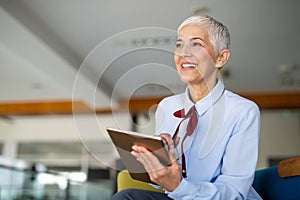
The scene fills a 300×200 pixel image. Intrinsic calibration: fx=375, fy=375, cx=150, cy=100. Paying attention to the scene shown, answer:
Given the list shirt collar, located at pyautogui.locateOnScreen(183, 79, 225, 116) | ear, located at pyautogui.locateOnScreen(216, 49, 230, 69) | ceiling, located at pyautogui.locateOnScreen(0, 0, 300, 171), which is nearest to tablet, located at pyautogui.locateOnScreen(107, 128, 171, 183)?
shirt collar, located at pyautogui.locateOnScreen(183, 79, 225, 116)

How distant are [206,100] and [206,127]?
0.20 ft

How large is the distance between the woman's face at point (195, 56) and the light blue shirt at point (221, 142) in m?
0.04

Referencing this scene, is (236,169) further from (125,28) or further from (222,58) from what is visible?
(125,28)

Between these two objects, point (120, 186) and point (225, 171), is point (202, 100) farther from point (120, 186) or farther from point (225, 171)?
point (120, 186)

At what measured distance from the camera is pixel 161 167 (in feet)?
2.24

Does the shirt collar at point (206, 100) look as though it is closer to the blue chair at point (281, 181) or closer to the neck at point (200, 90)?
the neck at point (200, 90)

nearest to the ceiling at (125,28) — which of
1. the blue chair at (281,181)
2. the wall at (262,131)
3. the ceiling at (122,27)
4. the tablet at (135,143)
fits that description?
the ceiling at (122,27)

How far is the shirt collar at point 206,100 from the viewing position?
820 millimetres

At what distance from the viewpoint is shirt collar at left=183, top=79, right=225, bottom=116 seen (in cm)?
82

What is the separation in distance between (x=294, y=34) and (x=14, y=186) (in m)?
2.91

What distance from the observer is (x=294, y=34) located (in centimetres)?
327

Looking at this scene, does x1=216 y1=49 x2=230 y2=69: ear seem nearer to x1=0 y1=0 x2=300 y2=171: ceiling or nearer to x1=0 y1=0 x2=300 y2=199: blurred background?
x1=0 y1=0 x2=300 y2=199: blurred background

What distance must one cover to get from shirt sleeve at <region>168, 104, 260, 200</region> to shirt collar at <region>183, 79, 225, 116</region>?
0.24ft

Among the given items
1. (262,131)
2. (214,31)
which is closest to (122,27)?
(262,131)
